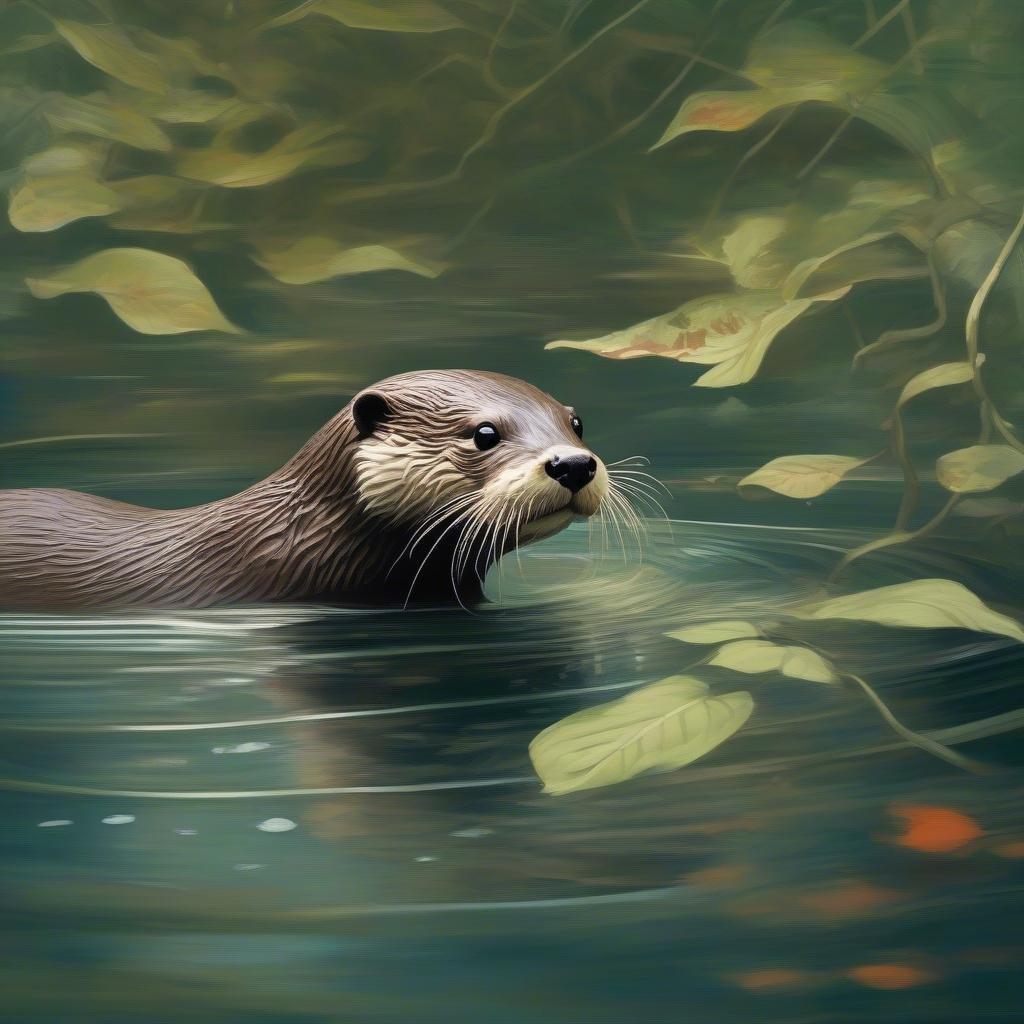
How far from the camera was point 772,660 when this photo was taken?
138 centimetres

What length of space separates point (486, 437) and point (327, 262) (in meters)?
0.92

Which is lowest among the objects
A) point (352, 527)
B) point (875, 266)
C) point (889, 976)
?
point (889, 976)

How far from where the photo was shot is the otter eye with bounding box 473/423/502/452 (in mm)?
2135

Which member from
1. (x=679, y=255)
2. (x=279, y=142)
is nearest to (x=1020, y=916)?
(x=679, y=255)

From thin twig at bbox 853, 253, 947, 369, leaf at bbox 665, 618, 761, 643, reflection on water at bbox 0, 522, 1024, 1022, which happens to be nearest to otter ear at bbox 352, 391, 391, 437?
reflection on water at bbox 0, 522, 1024, 1022

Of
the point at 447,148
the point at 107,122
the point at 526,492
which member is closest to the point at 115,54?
the point at 107,122

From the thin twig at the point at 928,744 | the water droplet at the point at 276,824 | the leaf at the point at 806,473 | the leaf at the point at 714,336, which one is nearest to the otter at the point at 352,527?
the leaf at the point at 714,336

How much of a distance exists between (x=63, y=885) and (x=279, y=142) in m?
2.03

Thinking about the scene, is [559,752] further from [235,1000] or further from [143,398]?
[143,398]

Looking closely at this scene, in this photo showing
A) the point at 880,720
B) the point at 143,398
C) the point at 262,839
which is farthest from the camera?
the point at 143,398

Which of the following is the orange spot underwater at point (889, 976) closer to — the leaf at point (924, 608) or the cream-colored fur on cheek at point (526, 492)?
the leaf at point (924, 608)

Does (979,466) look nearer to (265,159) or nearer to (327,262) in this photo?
(327,262)

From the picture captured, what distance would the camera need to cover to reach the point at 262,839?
1.31m

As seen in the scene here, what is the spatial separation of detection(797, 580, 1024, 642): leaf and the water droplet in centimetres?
49
